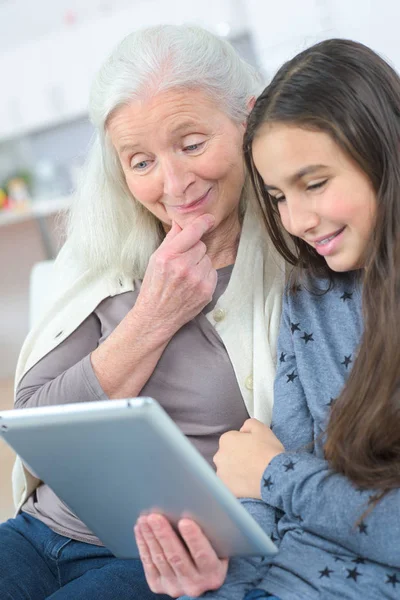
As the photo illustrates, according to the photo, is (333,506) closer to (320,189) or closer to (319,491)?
(319,491)

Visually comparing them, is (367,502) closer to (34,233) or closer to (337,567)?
(337,567)

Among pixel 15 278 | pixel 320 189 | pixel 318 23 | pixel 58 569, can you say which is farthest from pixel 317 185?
pixel 15 278

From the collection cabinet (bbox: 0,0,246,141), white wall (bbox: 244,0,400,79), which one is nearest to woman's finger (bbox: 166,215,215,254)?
white wall (bbox: 244,0,400,79)

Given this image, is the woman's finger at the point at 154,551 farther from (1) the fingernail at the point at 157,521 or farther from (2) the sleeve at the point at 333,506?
(2) the sleeve at the point at 333,506

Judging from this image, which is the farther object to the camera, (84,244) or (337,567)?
(84,244)

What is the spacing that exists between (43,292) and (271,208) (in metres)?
0.85

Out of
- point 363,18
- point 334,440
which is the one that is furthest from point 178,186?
point 363,18

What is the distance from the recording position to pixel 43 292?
1.93 metres

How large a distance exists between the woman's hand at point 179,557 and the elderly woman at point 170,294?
0.77 ft

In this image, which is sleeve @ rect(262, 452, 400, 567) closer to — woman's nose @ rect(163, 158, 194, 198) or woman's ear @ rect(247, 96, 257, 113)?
woman's nose @ rect(163, 158, 194, 198)

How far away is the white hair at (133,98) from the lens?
4.34 ft

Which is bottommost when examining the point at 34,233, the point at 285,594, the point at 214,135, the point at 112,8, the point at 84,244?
the point at 34,233

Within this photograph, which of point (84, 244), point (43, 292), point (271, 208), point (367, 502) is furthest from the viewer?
point (43, 292)

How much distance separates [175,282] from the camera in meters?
1.34
